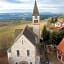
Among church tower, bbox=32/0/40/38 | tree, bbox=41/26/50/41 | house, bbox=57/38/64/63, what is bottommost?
house, bbox=57/38/64/63

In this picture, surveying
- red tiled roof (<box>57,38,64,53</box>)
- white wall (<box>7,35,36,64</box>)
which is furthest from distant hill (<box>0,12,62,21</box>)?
red tiled roof (<box>57,38,64,53</box>)

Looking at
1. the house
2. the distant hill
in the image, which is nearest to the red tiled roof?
the house

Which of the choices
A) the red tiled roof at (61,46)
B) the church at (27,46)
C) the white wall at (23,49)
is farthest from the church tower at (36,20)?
the red tiled roof at (61,46)

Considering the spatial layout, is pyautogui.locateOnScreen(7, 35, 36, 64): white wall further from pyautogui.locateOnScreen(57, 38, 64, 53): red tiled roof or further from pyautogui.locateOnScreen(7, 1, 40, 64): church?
pyautogui.locateOnScreen(57, 38, 64, 53): red tiled roof

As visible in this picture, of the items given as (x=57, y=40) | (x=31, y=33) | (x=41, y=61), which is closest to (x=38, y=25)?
(x=31, y=33)

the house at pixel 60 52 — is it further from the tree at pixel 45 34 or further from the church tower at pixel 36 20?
the church tower at pixel 36 20

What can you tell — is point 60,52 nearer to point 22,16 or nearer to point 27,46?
point 27,46

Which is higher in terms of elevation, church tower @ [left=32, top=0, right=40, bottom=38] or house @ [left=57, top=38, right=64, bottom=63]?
church tower @ [left=32, top=0, right=40, bottom=38]

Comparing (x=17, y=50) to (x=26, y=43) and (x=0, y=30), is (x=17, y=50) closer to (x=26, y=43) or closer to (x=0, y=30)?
(x=26, y=43)
